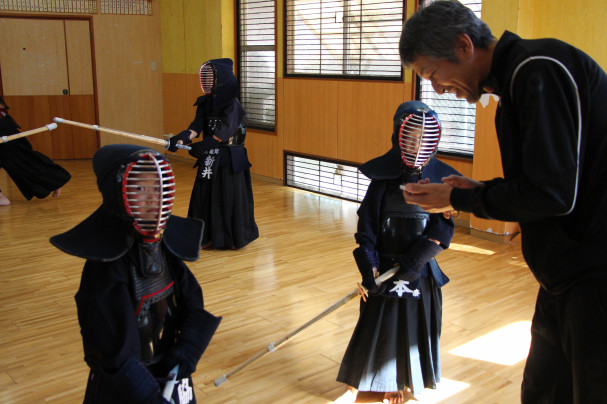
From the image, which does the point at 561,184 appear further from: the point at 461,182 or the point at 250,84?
the point at 250,84

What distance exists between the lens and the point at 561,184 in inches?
53.9

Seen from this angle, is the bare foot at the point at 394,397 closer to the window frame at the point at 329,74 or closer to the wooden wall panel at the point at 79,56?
the window frame at the point at 329,74

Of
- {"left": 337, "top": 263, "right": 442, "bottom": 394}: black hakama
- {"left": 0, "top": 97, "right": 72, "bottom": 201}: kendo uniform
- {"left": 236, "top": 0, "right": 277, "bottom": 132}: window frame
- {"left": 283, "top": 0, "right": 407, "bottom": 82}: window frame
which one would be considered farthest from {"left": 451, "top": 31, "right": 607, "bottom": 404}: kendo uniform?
{"left": 236, "top": 0, "right": 277, "bottom": 132}: window frame

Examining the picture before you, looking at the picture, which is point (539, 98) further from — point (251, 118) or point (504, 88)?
point (251, 118)

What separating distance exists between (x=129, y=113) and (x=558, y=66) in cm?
920

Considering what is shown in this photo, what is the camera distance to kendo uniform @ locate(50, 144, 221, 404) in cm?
164

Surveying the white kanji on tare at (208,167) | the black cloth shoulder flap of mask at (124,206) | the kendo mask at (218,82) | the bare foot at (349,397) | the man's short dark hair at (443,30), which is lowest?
the bare foot at (349,397)

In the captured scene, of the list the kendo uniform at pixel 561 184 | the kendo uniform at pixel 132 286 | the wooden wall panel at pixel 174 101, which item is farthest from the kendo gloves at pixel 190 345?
the wooden wall panel at pixel 174 101

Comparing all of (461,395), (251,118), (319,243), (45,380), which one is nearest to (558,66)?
(461,395)

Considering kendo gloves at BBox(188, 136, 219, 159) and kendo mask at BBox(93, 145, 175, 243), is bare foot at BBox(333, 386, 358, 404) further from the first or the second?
kendo gloves at BBox(188, 136, 219, 159)

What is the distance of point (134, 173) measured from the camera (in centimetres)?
168

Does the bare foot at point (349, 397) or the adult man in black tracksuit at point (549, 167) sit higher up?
the adult man in black tracksuit at point (549, 167)

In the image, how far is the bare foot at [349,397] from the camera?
2.75 m

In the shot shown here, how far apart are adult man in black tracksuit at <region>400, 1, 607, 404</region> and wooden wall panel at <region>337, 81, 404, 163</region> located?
4.76 meters
